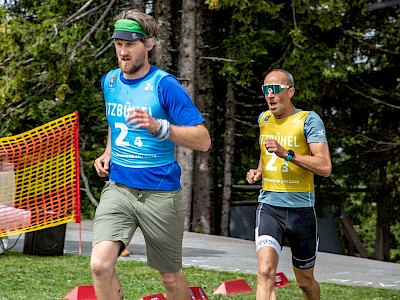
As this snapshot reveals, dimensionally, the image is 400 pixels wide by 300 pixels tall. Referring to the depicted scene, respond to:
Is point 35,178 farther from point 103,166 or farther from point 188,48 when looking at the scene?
point 188,48

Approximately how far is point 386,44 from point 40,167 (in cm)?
1300

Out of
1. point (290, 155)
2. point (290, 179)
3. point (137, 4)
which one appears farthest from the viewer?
point (137, 4)

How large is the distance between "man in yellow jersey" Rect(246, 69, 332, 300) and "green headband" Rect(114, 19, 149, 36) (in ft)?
5.22

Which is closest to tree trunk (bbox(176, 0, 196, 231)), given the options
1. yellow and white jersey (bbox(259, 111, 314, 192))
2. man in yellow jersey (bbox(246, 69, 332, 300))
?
man in yellow jersey (bbox(246, 69, 332, 300))

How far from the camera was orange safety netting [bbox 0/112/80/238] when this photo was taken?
1153 centimetres

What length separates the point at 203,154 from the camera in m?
21.2

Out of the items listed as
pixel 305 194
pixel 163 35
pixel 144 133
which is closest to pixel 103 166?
pixel 144 133

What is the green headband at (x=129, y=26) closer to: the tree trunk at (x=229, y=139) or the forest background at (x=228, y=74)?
the forest background at (x=228, y=74)

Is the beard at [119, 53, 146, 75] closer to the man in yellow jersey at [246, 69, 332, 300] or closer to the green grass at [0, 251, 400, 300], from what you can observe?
the man in yellow jersey at [246, 69, 332, 300]

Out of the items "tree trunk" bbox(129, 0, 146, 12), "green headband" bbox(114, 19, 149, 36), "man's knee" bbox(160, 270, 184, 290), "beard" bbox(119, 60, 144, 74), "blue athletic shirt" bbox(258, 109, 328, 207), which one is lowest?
"man's knee" bbox(160, 270, 184, 290)

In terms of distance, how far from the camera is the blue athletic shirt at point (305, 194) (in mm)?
7304

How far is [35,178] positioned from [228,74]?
928cm

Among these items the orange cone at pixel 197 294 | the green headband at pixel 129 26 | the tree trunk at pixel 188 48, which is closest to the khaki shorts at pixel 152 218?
the green headband at pixel 129 26

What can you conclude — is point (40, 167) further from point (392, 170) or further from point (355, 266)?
point (392, 170)
